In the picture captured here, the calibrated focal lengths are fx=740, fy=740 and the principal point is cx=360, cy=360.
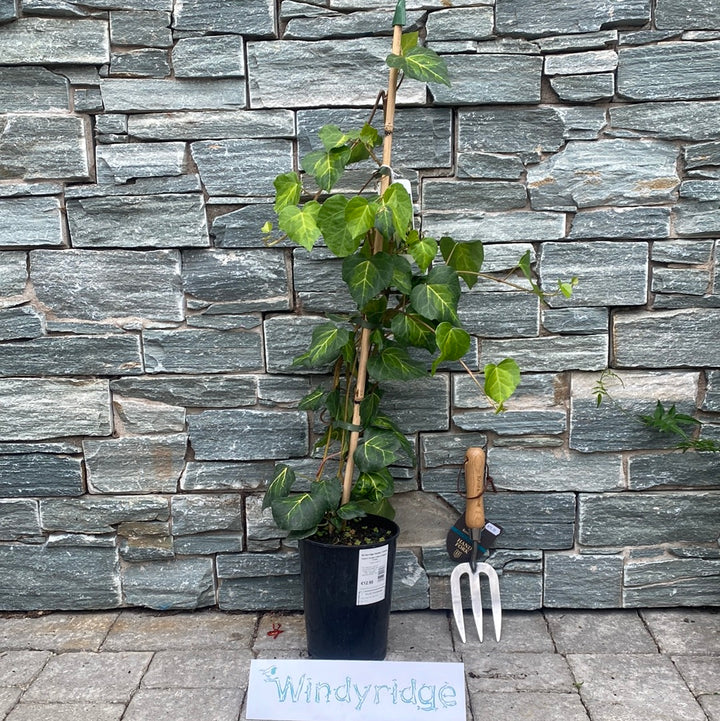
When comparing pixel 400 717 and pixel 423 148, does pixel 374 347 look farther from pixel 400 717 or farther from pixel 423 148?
pixel 400 717

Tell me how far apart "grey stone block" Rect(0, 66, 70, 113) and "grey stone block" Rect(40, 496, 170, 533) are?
43.9 inches

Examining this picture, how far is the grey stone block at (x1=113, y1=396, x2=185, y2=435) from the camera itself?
7.02 feet

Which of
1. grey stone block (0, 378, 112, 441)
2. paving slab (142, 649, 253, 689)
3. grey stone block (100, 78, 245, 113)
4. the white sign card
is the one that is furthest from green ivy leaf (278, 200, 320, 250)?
paving slab (142, 649, 253, 689)

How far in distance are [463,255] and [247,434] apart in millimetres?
805

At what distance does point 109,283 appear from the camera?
82.3 inches

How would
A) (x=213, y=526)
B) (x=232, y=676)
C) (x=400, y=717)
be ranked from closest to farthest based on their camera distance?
(x=400, y=717) < (x=232, y=676) < (x=213, y=526)

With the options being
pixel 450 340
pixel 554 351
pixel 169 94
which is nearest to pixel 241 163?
pixel 169 94

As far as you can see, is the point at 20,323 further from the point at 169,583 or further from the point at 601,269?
the point at 601,269

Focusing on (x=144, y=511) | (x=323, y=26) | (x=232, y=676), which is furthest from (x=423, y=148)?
(x=232, y=676)

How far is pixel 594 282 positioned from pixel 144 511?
4.78 feet

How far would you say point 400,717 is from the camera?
171 cm

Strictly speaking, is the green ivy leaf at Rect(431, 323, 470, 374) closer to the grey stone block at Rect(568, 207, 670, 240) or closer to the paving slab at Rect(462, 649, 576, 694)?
the grey stone block at Rect(568, 207, 670, 240)

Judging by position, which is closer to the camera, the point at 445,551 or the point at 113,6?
the point at 113,6

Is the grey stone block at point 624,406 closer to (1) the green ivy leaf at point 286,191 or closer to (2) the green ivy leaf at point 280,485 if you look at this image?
(2) the green ivy leaf at point 280,485
